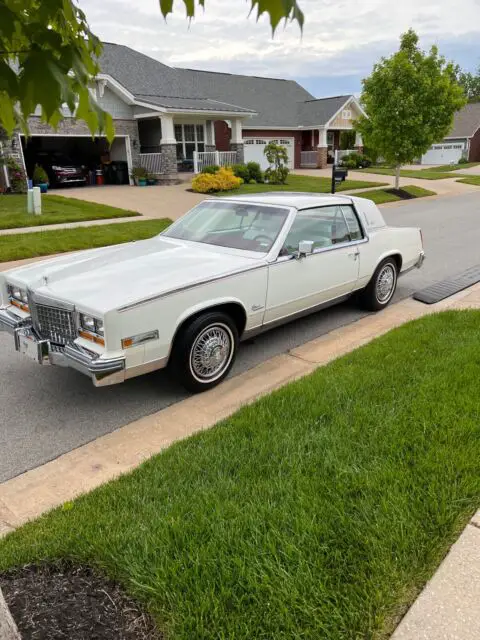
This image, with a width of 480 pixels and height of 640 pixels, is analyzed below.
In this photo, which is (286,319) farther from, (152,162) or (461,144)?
(461,144)

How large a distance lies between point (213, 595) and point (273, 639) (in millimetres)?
307

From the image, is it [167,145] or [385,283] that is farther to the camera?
[167,145]

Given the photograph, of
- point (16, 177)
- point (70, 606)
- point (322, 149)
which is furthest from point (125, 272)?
point (322, 149)

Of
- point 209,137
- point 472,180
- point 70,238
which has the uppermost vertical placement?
point 209,137

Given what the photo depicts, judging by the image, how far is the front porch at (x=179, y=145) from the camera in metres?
24.0

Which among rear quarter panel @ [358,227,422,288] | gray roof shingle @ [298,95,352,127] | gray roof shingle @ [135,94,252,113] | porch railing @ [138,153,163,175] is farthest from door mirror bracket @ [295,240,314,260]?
gray roof shingle @ [298,95,352,127]

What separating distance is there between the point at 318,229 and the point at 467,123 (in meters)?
54.7

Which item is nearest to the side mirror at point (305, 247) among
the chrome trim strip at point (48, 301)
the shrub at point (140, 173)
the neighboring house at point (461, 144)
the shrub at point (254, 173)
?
the chrome trim strip at point (48, 301)

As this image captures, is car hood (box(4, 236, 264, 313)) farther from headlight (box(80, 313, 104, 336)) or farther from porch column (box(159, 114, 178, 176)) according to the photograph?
porch column (box(159, 114, 178, 176))

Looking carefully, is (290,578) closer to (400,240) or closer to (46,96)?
(46,96)

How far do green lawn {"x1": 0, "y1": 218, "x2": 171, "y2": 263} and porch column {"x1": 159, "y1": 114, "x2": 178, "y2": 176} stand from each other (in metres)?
11.3

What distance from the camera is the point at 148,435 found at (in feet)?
13.1

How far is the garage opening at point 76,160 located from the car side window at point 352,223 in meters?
18.8

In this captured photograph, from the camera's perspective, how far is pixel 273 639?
206 centimetres
